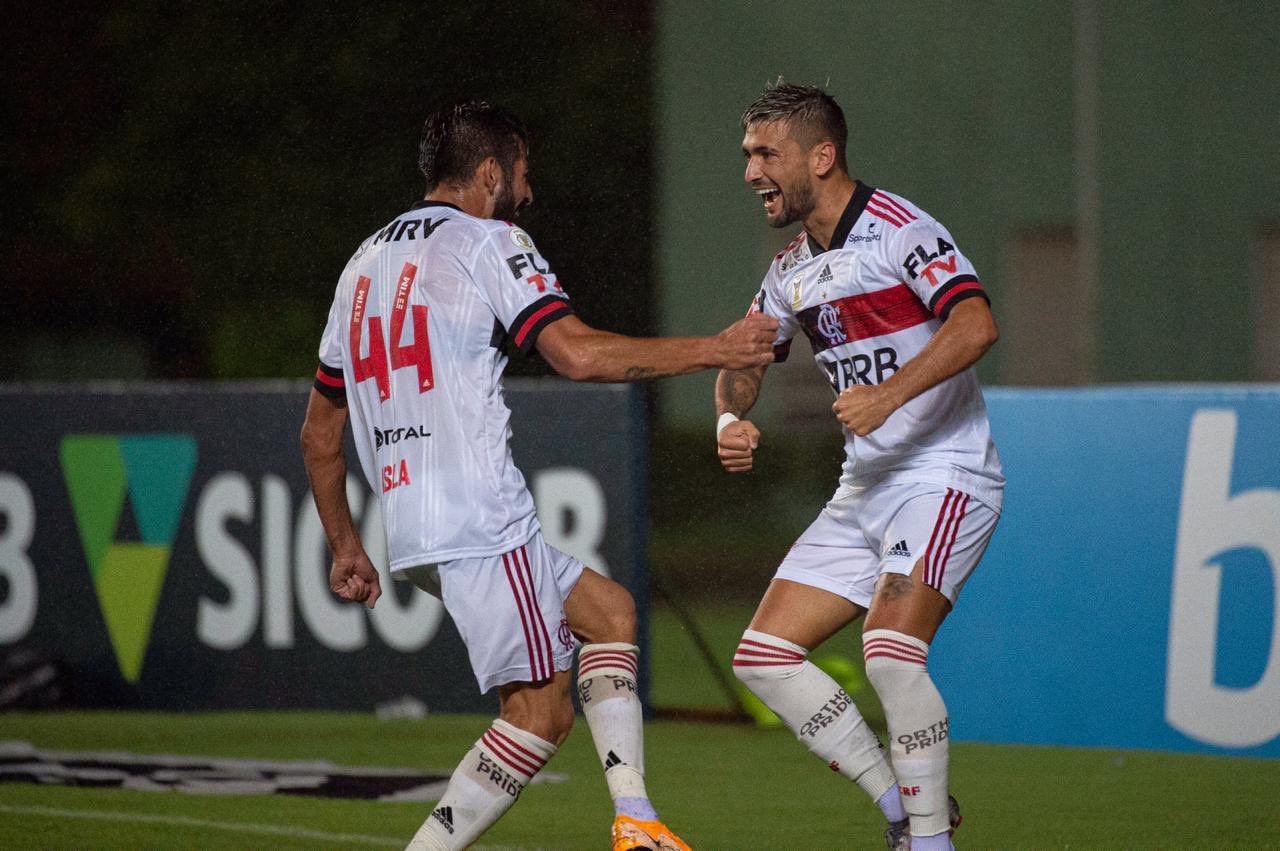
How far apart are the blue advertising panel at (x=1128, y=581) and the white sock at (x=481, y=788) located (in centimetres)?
369

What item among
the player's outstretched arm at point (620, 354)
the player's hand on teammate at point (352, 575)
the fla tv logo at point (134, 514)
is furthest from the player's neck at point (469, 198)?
the fla tv logo at point (134, 514)

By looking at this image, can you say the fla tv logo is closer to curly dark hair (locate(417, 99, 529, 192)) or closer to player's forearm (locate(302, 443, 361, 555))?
player's forearm (locate(302, 443, 361, 555))

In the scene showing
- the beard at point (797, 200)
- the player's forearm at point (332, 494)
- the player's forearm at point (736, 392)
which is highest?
the beard at point (797, 200)

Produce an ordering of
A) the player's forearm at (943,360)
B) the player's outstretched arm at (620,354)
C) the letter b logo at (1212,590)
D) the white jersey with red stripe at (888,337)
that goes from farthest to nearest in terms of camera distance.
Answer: the letter b logo at (1212,590) < the white jersey with red stripe at (888,337) < the player's forearm at (943,360) < the player's outstretched arm at (620,354)

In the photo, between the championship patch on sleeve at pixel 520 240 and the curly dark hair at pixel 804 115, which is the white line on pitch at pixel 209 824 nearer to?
the championship patch on sleeve at pixel 520 240

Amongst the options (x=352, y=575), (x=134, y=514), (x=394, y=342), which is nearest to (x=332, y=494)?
(x=352, y=575)

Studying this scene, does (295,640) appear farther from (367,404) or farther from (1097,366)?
(1097,366)

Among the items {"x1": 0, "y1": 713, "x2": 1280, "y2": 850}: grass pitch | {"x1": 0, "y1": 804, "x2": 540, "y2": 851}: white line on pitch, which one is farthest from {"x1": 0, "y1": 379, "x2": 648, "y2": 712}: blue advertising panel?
{"x1": 0, "y1": 804, "x2": 540, "y2": 851}: white line on pitch

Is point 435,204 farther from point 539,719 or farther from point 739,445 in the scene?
point 539,719

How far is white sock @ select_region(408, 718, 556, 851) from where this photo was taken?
498 cm

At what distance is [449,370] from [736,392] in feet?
4.23

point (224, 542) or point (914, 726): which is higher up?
point (914, 726)

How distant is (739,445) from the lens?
5.43 meters

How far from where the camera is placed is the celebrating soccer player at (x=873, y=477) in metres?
5.34
